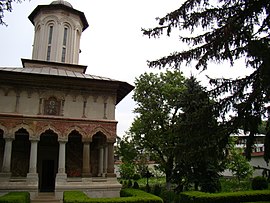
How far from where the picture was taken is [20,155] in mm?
15875

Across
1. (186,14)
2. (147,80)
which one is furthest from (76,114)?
(186,14)

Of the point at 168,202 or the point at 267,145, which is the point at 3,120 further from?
the point at 267,145

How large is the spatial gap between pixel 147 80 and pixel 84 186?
10268 mm

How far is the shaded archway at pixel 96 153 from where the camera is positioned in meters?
16.3

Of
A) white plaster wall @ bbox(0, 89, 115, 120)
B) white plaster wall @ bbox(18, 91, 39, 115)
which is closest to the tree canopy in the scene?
white plaster wall @ bbox(0, 89, 115, 120)

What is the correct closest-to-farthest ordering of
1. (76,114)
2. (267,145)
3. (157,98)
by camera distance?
(267,145) → (76,114) → (157,98)

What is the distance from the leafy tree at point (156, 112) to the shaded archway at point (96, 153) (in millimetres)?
4376

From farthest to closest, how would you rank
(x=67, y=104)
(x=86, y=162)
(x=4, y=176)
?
(x=67, y=104) < (x=86, y=162) < (x=4, y=176)

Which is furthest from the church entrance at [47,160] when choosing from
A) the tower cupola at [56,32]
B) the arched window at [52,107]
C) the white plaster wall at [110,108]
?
the tower cupola at [56,32]

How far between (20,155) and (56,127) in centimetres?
331

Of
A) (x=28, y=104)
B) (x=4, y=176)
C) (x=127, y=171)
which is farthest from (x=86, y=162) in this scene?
(x=127, y=171)

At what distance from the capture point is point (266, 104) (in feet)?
22.3

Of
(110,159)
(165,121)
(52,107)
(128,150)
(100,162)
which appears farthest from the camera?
(128,150)

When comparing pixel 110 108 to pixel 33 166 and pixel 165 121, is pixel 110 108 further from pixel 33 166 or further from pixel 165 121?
pixel 165 121
